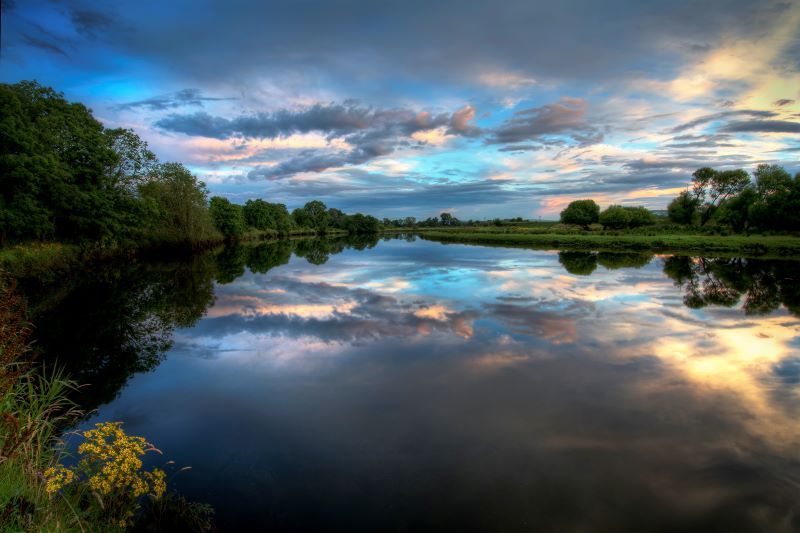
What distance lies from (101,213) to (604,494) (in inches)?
1441

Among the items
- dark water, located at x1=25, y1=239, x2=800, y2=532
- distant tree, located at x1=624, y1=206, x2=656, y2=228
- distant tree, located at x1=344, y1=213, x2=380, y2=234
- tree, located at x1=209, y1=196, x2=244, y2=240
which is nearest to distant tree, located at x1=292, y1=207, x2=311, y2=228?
distant tree, located at x1=344, y1=213, x2=380, y2=234

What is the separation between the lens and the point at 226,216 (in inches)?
3137

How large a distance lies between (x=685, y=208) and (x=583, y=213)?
21.1 meters

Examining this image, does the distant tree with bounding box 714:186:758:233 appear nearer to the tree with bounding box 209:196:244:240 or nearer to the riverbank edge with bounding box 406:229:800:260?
the riverbank edge with bounding box 406:229:800:260

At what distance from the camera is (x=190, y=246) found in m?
50.8

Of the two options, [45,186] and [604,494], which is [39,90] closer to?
[45,186]

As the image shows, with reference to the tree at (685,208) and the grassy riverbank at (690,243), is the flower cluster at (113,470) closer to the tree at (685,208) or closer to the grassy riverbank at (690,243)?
the grassy riverbank at (690,243)

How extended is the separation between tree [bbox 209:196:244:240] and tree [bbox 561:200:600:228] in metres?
78.5

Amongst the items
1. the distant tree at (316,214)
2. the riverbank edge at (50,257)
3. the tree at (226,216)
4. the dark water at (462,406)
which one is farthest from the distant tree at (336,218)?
the dark water at (462,406)

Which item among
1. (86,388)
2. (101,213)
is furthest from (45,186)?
(86,388)

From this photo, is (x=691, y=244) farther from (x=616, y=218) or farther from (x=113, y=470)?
(x=113, y=470)

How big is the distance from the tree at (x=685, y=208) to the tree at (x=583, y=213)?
1742 centimetres

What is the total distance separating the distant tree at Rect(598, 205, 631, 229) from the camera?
7731 centimetres

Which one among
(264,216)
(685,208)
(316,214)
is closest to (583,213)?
(685,208)
